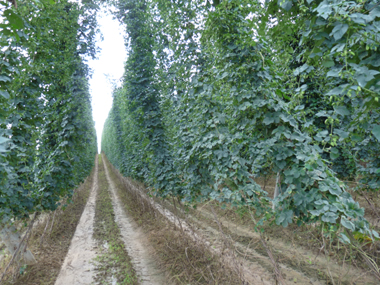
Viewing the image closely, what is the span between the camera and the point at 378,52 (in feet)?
4.62

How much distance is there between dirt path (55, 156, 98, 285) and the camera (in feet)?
16.0

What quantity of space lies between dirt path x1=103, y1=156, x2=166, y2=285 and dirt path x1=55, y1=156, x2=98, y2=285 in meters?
0.96

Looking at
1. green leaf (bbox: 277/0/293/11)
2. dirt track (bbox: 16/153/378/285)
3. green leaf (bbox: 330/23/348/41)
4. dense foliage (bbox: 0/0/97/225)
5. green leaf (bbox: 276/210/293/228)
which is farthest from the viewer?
dirt track (bbox: 16/153/378/285)

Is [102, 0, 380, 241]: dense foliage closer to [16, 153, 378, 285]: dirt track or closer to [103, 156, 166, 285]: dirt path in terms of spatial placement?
[16, 153, 378, 285]: dirt track

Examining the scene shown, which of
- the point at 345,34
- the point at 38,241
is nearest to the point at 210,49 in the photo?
the point at 345,34

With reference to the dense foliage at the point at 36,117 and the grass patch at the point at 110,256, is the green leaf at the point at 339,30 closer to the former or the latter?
the dense foliage at the point at 36,117

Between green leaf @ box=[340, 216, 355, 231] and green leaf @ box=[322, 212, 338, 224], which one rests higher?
green leaf @ box=[322, 212, 338, 224]

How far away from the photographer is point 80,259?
5.84m

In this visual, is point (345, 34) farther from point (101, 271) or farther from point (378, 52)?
point (101, 271)

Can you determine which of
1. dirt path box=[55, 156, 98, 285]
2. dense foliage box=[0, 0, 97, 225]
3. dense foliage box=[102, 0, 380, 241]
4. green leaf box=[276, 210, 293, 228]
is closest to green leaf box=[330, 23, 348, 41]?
dense foliage box=[102, 0, 380, 241]

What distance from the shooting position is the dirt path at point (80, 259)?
4867 millimetres

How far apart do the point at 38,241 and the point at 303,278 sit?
6.41m

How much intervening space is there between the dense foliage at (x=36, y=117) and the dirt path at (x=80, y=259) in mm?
1453

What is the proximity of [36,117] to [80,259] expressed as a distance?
11.9 feet
